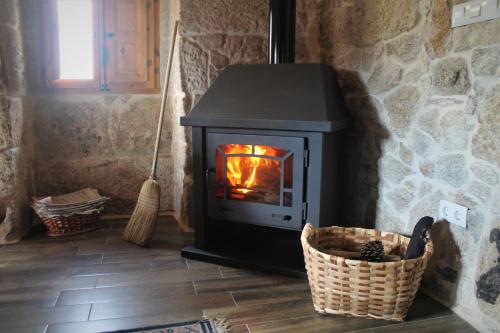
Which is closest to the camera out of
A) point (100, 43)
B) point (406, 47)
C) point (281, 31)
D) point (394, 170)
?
point (406, 47)

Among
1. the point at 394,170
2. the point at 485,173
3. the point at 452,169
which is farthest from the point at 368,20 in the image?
the point at 485,173

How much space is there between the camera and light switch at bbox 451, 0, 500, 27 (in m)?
1.67

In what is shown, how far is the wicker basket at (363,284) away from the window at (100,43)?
6.16 ft

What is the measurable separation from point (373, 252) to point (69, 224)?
1.89 metres

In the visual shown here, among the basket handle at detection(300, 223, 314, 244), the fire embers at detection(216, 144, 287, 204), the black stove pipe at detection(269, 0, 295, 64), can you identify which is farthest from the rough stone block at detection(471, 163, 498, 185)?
the black stove pipe at detection(269, 0, 295, 64)

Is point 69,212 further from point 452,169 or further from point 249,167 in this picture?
point 452,169

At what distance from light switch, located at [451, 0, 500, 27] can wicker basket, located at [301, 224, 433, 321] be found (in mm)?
925

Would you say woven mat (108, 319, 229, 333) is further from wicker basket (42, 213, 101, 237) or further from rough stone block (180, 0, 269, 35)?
rough stone block (180, 0, 269, 35)

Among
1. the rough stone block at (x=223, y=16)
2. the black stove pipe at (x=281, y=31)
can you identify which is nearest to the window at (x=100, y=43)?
the rough stone block at (x=223, y=16)

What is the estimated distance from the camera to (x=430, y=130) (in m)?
2.04

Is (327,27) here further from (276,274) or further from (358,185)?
(276,274)

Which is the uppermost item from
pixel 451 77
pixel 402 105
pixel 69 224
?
pixel 451 77

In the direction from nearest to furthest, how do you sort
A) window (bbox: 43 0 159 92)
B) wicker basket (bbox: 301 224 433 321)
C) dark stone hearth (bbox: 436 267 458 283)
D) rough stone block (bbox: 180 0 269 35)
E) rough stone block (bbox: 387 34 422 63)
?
wicker basket (bbox: 301 224 433 321), dark stone hearth (bbox: 436 267 458 283), rough stone block (bbox: 387 34 422 63), rough stone block (bbox: 180 0 269 35), window (bbox: 43 0 159 92)

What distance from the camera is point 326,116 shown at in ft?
7.04
